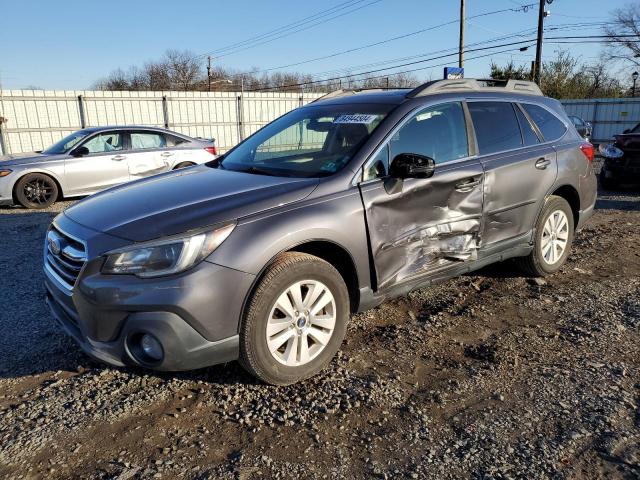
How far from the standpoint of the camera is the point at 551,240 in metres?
4.94

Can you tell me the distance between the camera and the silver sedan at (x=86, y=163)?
935cm

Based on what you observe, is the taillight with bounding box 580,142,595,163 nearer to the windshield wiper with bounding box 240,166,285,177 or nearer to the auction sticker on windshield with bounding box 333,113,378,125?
the auction sticker on windshield with bounding box 333,113,378,125

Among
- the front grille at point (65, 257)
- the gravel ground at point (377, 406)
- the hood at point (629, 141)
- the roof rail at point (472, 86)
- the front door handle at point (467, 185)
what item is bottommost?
the gravel ground at point (377, 406)

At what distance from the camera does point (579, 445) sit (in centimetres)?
252

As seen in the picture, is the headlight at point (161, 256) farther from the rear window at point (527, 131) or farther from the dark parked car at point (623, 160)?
the dark parked car at point (623, 160)

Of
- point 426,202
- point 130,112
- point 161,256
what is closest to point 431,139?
point 426,202

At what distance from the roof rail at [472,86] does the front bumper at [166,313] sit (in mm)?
2187

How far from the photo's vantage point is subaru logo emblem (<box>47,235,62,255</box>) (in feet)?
10.1

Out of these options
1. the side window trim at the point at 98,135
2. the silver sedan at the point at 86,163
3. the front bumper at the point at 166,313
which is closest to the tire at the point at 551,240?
the front bumper at the point at 166,313

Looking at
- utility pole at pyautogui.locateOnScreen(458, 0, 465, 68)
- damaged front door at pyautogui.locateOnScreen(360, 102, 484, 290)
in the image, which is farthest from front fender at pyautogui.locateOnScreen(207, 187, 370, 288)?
utility pole at pyautogui.locateOnScreen(458, 0, 465, 68)

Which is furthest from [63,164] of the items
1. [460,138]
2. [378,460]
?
[378,460]

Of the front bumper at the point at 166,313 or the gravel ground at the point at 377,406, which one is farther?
the front bumper at the point at 166,313

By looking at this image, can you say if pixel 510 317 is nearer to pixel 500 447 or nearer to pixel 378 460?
pixel 500 447

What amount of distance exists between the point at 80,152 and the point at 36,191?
3.52 ft
